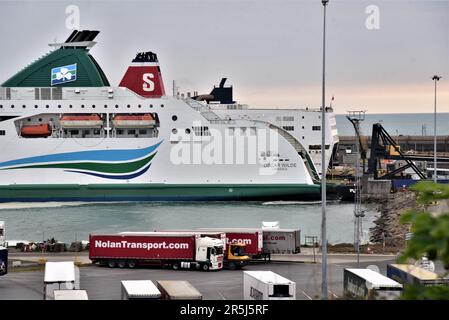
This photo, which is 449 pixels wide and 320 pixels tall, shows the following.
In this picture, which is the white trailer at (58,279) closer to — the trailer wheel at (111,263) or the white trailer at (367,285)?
the white trailer at (367,285)

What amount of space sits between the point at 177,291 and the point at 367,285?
6.67ft

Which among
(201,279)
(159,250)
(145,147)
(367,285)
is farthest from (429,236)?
(145,147)

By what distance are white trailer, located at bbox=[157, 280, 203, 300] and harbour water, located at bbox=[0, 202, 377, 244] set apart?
42.4ft

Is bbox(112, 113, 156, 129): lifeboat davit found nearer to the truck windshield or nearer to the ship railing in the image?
the ship railing

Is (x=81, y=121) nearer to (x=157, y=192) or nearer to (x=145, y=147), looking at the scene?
(x=145, y=147)

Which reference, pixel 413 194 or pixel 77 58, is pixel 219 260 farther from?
pixel 77 58

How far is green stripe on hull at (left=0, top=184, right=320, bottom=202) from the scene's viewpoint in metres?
32.7

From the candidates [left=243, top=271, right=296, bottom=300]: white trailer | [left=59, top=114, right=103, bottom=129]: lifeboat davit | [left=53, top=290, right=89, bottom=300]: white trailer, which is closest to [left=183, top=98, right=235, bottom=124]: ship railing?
[left=59, top=114, right=103, bottom=129]: lifeboat davit

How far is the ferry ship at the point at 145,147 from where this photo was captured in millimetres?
33000

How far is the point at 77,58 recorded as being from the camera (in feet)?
116

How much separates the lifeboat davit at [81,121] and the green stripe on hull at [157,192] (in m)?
2.05

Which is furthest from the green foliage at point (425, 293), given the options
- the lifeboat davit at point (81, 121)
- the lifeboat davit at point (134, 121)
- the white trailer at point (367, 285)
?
the lifeboat davit at point (81, 121)
